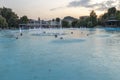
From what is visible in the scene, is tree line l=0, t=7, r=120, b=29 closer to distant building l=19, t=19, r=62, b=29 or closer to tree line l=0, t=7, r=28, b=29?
tree line l=0, t=7, r=28, b=29

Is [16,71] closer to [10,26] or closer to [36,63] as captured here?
[36,63]

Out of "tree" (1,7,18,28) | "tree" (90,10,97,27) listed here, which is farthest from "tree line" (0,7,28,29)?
"tree" (90,10,97,27)

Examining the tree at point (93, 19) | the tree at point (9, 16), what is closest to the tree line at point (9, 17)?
the tree at point (9, 16)

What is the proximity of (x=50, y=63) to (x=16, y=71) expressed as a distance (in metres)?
2.57

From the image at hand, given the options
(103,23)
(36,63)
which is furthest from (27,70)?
(103,23)

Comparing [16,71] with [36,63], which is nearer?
[16,71]

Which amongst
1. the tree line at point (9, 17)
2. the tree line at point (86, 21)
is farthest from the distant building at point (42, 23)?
the tree line at point (9, 17)

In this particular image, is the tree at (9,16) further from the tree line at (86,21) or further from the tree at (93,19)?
the tree at (93,19)

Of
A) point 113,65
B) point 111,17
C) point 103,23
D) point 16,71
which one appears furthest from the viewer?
point 103,23

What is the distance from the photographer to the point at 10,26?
349ft

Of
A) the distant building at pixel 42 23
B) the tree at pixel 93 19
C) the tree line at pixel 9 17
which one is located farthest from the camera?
the distant building at pixel 42 23

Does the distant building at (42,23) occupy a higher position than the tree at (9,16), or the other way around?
the tree at (9,16)

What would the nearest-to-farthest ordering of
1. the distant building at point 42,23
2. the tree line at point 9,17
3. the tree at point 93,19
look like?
the tree line at point 9,17
the tree at point 93,19
the distant building at point 42,23

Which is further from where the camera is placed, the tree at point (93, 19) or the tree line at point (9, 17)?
the tree at point (93, 19)
